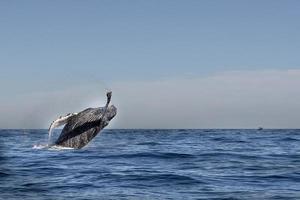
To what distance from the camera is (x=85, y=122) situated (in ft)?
75.4

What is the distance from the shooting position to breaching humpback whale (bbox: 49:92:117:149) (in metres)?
22.9

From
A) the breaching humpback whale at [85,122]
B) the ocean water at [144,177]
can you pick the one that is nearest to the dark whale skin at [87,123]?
the breaching humpback whale at [85,122]

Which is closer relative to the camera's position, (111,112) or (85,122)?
(85,122)

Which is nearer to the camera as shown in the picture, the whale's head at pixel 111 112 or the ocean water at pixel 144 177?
the ocean water at pixel 144 177

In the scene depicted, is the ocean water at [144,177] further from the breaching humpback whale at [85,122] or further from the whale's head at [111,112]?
the whale's head at [111,112]

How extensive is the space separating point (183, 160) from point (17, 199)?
518 inches

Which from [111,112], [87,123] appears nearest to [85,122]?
[87,123]

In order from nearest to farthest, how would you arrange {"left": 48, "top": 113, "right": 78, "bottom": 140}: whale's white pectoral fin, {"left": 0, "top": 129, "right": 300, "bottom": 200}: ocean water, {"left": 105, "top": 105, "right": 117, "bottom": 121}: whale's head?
{"left": 0, "top": 129, "right": 300, "bottom": 200}: ocean water, {"left": 48, "top": 113, "right": 78, "bottom": 140}: whale's white pectoral fin, {"left": 105, "top": 105, "right": 117, "bottom": 121}: whale's head

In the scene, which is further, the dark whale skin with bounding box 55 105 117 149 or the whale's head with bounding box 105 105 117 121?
the whale's head with bounding box 105 105 117 121

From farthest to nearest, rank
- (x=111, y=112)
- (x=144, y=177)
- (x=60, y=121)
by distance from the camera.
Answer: (x=111, y=112) → (x=60, y=121) → (x=144, y=177)

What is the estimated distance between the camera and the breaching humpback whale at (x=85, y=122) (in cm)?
2289

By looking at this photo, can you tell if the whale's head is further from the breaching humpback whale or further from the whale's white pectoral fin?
the whale's white pectoral fin

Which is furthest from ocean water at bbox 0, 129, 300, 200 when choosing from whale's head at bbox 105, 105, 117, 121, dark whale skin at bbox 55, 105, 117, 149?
whale's head at bbox 105, 105, 117, 121

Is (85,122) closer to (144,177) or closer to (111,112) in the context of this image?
(111,112)
